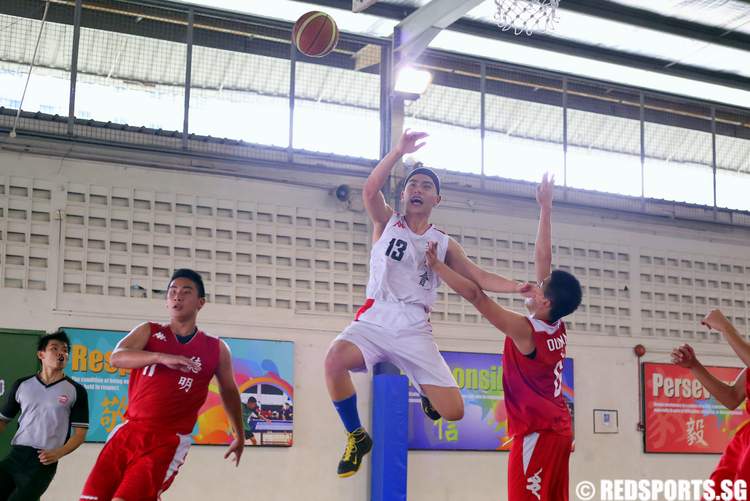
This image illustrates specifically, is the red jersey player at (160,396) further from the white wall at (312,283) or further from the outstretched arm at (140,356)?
the white wall at (312,283)

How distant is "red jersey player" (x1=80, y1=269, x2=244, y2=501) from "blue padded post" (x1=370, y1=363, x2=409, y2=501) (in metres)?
5.45

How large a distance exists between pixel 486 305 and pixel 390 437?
625cm

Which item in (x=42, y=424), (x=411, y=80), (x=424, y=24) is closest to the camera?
(x=42, y=424)

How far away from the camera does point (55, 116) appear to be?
11023mm

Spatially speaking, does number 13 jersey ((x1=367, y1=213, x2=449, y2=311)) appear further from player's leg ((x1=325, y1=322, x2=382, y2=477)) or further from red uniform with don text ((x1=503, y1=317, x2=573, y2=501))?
red uniform with don text ((x1=503, y1=317, x2=573, y2=501))

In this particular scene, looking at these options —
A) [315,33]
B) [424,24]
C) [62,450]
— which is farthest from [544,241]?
[424,24]

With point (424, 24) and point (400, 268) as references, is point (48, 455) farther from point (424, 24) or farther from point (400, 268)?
point (424, 24)

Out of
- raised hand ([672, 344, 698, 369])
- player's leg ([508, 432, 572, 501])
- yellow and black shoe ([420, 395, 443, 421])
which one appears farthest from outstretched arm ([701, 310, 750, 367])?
yellow and black shoe ([420, 395, 443, 421])

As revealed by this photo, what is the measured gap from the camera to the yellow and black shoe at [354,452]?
6.11 metres

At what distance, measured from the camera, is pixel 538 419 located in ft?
19.7

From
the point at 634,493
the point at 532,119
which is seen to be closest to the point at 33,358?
the point at 532,119

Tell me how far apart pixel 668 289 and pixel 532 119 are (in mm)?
3436

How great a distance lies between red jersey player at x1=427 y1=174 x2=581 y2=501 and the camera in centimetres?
589

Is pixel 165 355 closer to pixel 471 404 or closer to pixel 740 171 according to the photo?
pixel 471 404
